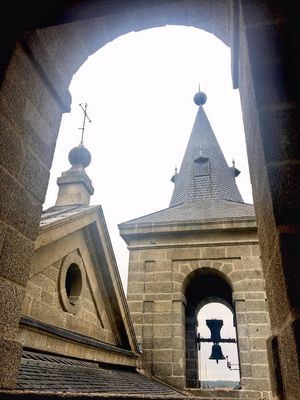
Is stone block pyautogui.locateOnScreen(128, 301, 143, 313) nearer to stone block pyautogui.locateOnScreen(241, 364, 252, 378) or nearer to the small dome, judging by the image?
stone block pyautogui.locateOnScreen(241, 364, 252, 378)

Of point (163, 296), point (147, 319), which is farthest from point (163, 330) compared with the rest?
point (163, 296)

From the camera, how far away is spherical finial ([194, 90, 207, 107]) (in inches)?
737

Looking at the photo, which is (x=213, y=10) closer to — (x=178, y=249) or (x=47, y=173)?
(x=47, y=173)

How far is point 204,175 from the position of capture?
1234 cm

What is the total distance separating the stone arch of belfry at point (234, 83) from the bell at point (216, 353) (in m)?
8.19

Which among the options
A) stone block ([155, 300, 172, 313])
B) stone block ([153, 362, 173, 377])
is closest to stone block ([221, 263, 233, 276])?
stone block ([155, 300, 172, 313])

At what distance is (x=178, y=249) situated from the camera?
891 cm

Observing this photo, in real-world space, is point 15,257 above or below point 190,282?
below

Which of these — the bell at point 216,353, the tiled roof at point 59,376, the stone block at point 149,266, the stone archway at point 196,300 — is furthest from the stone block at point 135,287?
the tiled roof at point 59,376

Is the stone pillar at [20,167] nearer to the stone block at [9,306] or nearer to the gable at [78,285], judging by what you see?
the stone block at [9,306]

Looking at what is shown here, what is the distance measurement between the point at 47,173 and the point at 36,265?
2618mm

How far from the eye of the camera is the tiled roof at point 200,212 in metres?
9.05

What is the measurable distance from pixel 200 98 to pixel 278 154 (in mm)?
18378

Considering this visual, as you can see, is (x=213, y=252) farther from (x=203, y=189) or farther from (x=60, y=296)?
(x=60, y=296)
